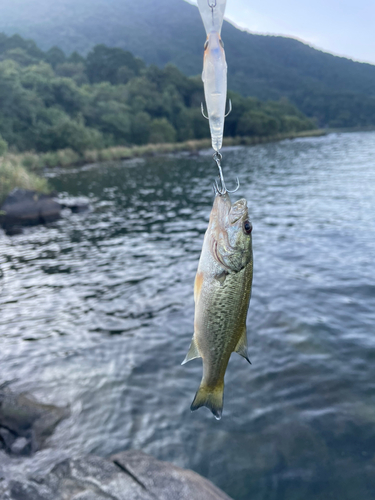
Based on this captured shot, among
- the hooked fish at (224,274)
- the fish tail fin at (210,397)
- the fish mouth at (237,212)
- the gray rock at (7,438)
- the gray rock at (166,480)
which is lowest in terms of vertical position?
the gray rock at (7,438)

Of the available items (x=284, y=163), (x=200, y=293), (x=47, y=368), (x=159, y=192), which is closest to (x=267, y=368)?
(x=47, y=368)

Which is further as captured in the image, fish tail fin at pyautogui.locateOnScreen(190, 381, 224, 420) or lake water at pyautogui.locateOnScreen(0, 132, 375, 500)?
lake water at pyautogui.locateOnScreen(0, 132, 375, 500)

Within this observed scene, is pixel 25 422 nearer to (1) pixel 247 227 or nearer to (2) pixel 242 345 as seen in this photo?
(2) pixel 242 345

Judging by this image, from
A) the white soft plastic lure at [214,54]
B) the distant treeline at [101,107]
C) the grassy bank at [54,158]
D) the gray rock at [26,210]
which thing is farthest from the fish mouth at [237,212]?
the distant treeline at [101,107]

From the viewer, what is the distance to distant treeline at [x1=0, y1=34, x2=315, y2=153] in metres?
68.8

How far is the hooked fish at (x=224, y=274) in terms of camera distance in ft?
9.81

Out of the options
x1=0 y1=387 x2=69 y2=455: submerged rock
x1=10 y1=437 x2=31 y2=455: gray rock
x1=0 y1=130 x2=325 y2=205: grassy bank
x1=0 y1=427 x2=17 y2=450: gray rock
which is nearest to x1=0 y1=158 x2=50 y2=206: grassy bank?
x1=0 y1=130 x2=325 y2=205: grassy bank

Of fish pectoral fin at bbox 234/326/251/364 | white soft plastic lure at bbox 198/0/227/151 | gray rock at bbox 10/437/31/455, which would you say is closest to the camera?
white soft plastic lure at bbox 198/0/227/151

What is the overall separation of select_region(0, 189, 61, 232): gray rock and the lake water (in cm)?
441

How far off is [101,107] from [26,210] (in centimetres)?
7637

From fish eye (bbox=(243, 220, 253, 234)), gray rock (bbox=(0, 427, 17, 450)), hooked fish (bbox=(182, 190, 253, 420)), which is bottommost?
gray rock (bbox=(0, 427, 17, 450))

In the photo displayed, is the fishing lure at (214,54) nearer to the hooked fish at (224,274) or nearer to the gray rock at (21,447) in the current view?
the hooked fish at (224,274)

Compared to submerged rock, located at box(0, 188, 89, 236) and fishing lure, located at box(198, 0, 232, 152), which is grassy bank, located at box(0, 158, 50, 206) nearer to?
submerged rock, located at box(0, 188, 89, 236)

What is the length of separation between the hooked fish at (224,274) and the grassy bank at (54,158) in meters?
24.2
